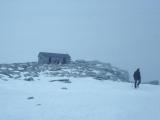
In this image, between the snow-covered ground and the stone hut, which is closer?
the snow-covered ground

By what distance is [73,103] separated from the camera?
2314 centimetres

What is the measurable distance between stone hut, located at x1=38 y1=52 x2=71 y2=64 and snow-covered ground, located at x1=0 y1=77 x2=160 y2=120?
29.6 m

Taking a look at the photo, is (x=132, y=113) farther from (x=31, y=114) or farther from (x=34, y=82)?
(x=34, y=82)

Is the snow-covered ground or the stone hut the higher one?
the stone hut

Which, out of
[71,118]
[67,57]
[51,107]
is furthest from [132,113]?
[67,57]

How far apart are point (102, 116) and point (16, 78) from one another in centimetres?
1928

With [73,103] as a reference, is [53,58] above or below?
above

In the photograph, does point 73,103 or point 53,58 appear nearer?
point 73,103

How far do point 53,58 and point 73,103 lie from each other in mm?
39624

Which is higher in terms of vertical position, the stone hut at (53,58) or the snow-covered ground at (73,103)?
the stone hut at (53,58)

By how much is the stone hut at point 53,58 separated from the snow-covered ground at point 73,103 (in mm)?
29644

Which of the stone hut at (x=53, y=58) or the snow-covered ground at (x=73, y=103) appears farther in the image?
the stone hut at (x=53, y=58)

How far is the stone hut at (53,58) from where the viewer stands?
61294mm

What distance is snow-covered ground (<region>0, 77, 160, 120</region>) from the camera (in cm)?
2009
